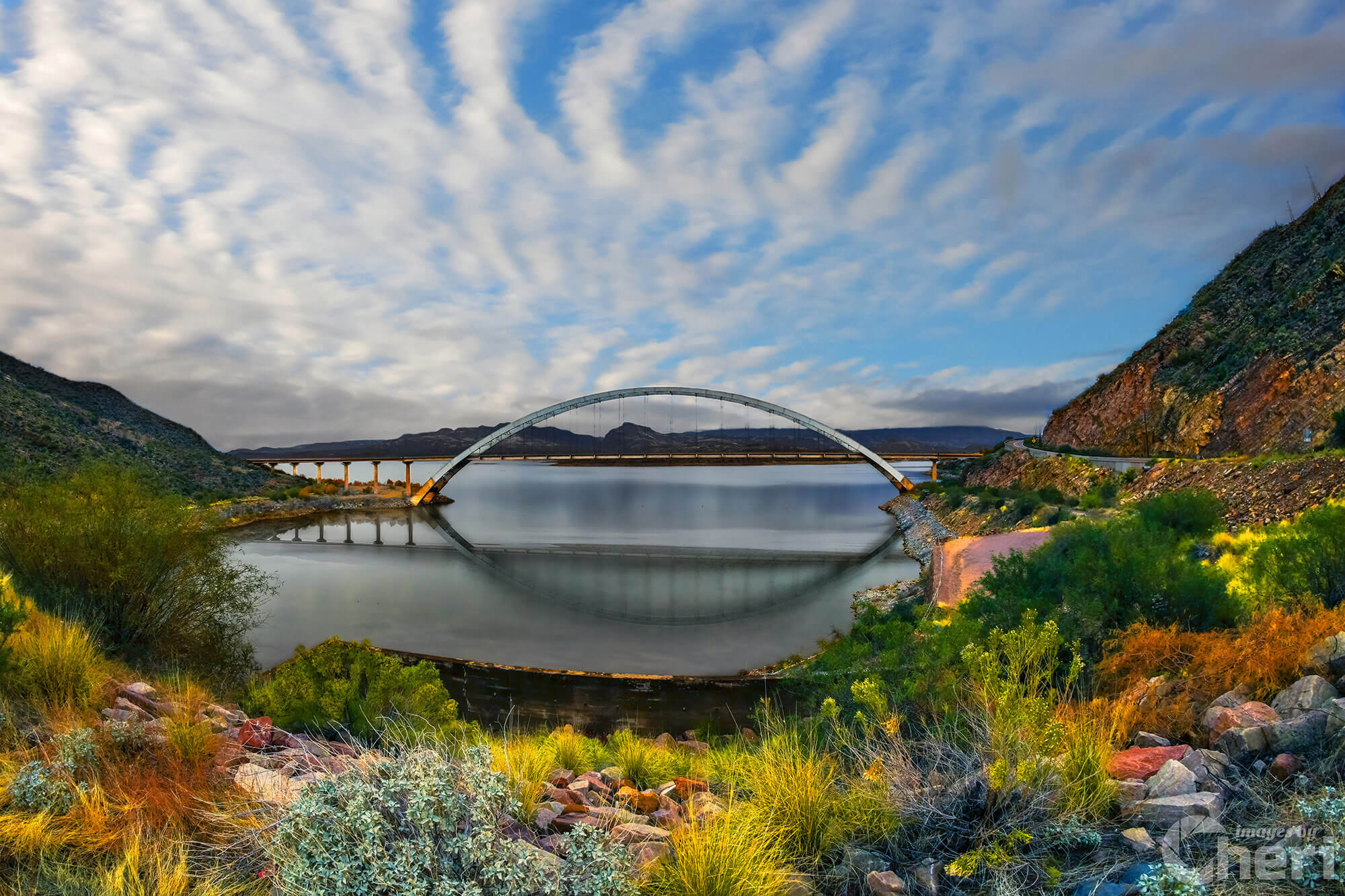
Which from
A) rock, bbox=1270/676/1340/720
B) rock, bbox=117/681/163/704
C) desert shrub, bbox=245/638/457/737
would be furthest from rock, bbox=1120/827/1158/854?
rock, bbox=117/681/163/704

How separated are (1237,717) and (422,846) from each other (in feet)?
15.6

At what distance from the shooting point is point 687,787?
16.4ft

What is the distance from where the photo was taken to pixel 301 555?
35.0 metres

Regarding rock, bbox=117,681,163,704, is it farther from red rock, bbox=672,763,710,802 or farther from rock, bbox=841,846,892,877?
rock, bbox=841,846,892,877

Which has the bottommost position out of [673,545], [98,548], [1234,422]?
[673,545]

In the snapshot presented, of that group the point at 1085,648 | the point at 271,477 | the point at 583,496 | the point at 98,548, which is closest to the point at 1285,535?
the point at 1085,648

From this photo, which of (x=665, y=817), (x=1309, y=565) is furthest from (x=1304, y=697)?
(x=665, y=817)

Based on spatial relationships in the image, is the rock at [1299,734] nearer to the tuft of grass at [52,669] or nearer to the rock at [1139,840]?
the rock at [1139,840]

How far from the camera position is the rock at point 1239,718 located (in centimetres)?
392

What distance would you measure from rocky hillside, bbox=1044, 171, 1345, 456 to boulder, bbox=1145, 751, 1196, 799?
23.8m

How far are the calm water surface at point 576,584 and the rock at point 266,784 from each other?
11.9m

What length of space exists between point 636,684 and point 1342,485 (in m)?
13.9

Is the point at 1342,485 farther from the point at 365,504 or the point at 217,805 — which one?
the point at 365,504

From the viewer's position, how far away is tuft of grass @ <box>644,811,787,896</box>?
312cm
